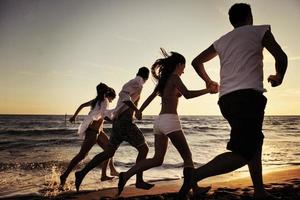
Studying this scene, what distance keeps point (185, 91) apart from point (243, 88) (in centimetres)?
114

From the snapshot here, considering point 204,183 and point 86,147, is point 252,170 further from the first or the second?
point 204,183

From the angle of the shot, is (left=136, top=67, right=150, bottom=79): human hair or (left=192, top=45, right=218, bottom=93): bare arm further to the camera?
(left=136, top=67, right=150, bottom=79): human hair

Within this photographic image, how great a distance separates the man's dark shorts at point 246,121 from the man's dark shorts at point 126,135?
2.69m

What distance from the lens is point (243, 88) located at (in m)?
3.06

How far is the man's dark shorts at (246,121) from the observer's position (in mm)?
2973

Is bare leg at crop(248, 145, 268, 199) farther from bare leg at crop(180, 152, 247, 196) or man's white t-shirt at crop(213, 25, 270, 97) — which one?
man's white t-shirt at crop(213, 25, 270, 97)

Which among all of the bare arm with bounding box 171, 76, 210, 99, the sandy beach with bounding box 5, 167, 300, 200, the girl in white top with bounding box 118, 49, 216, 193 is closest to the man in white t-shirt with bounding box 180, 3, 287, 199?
the bare arm with bounding box 171, 76, 210, 99

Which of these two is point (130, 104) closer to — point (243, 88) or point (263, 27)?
point (243, 88)

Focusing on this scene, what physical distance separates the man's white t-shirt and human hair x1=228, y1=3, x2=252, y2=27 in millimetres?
112

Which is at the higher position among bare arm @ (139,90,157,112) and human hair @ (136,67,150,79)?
human hair @ (136,67,150,79)

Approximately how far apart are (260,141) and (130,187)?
3.98 meters

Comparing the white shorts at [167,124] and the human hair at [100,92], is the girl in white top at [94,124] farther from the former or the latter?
the white shorts at [167,124]

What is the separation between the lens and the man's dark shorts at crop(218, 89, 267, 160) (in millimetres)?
2973

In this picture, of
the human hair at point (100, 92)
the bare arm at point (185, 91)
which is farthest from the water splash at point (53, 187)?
the bare arm at point (185, 91)
